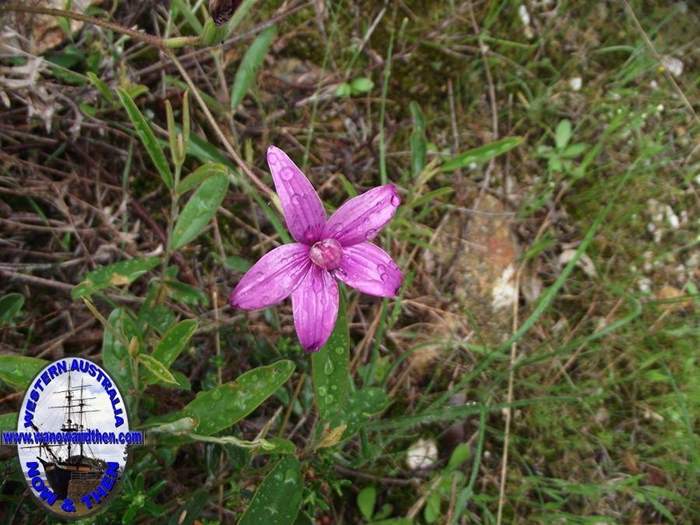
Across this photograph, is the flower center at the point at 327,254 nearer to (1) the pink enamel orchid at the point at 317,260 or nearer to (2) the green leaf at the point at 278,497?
(1) the pink enamel orchid at the point at 317,260

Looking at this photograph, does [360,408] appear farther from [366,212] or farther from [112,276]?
[112,276]

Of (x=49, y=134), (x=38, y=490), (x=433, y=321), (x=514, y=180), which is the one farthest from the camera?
(x=514, y=180)

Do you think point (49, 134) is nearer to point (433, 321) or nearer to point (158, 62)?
point (158, 62)

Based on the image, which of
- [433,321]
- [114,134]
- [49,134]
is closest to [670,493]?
[433,321]

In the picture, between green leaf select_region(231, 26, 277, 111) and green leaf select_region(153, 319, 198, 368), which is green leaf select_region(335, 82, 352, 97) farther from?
green leaf select_region(153, 319, 198, 368)

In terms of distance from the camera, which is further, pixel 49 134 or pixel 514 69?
pixel 514 69

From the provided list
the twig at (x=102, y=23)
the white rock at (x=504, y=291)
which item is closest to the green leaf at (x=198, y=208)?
the twig at (x=102, y=23)

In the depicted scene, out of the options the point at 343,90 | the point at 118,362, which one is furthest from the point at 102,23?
the point at 343,90
